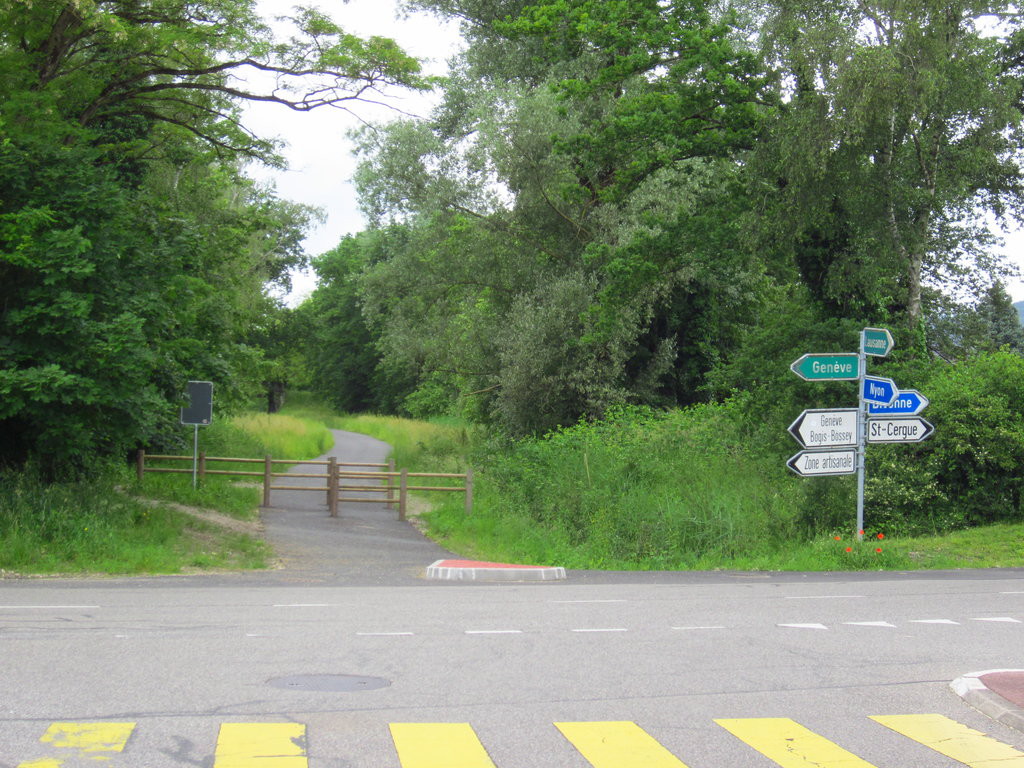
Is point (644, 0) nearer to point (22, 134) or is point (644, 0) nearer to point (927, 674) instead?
point (22, 134)

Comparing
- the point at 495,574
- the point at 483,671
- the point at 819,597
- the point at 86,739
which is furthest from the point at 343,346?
the point at 86,739

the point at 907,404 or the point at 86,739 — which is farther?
the point at 907,404

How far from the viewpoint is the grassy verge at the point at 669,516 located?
18.7m

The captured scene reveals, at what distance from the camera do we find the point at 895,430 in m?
18.6

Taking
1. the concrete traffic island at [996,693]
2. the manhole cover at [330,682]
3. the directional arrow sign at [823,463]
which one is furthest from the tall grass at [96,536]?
the concrete traffic island at [996,693]

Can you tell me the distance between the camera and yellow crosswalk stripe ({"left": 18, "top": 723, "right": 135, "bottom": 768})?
5.67m

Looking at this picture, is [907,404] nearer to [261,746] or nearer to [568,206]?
[261,746]

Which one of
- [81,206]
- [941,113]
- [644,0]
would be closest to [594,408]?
[644,0]

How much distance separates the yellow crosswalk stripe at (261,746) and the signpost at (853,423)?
12984 mm

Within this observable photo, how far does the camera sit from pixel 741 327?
39594mm

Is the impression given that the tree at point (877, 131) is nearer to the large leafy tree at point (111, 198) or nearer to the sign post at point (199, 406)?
the large leafy tree at point (111, 198)

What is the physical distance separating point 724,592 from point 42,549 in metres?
9.98

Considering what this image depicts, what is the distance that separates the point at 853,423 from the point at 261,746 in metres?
14.4

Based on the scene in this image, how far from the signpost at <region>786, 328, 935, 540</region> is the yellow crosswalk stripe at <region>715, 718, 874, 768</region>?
11451mm
